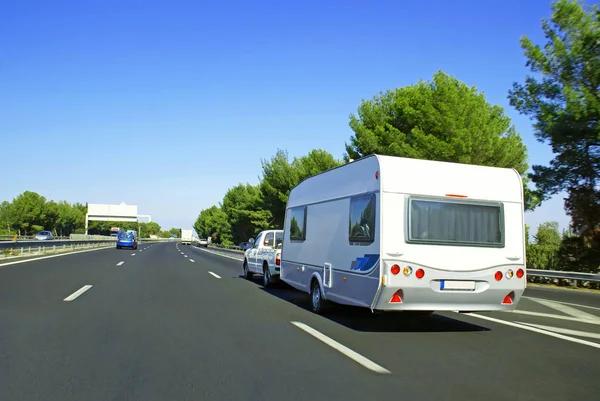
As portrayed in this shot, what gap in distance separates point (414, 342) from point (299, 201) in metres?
5.36

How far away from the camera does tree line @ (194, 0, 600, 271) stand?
20.1 metres

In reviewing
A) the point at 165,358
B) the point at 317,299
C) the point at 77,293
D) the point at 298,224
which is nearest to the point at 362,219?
the point at 317,299

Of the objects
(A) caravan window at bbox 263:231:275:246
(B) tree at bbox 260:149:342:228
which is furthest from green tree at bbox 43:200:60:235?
(A) caravan window at bbox 263:231:275:246

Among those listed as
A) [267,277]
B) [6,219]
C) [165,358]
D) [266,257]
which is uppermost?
[6,219]

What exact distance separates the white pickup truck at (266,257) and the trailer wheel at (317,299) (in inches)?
163

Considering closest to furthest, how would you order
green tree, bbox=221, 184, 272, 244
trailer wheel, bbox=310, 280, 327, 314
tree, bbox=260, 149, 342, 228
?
trailer wheel, bbox=310, 280, 327, 314 → tree, bbox=260, 149, 342, 228 → green tree, bbox=221, 184, 272, 244

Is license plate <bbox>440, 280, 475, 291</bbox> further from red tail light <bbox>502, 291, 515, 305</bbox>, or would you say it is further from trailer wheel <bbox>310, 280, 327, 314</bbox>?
trailer wheel <bbox>310, 280, 327, 314</bbox>

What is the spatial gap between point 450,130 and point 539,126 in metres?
5.86

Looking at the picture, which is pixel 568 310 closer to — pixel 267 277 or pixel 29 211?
pixel 267 277

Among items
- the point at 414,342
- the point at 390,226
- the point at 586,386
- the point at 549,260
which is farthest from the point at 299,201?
the point at 549,260

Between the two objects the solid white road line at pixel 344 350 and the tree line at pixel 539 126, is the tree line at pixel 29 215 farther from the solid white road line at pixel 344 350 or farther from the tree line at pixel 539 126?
the solid white road line at pixel 344 350

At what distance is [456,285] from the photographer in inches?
309

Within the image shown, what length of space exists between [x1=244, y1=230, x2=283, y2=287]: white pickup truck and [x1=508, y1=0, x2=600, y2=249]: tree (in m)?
12.5

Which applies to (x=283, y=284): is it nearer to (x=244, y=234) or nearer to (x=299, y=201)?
(x=299, y=201)
